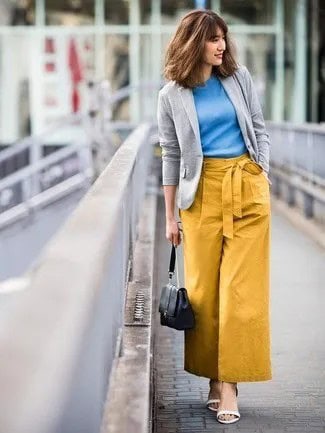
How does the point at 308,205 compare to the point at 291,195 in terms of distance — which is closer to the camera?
the point at 308,205

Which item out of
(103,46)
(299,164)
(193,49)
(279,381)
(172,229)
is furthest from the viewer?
(103,46)

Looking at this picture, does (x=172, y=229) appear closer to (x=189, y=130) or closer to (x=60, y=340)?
(x=189, y=130)

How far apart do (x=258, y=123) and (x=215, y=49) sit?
0.40 metres

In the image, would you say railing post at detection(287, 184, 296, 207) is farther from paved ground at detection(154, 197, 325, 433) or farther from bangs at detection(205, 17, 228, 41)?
bangs at detection(205, 17, 228, 41)

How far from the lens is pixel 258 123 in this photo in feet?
17.1

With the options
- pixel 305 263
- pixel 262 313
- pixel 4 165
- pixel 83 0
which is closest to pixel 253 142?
pixel 262 313

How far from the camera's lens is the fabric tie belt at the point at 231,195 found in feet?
16.5

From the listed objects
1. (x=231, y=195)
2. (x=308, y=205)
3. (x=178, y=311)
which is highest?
(x=231, y=195)

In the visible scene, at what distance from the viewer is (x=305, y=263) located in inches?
417

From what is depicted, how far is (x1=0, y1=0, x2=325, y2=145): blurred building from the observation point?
30672 millimetres

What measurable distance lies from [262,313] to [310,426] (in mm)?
553

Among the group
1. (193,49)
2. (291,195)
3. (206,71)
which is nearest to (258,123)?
(206,71)

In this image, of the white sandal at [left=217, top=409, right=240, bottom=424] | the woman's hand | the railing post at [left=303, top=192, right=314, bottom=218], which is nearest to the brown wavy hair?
the woman's hand

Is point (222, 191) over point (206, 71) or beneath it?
beneath
